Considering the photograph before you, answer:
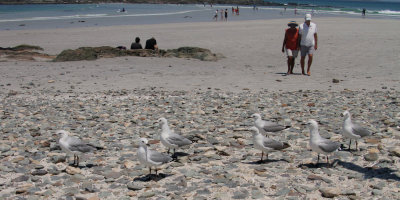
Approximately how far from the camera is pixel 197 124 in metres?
10.1

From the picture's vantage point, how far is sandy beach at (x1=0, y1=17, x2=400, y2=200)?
664 centimetres

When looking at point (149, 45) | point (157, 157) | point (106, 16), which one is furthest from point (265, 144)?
point (106, 16)

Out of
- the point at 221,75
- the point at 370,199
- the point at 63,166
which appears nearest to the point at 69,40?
the point at 221,75

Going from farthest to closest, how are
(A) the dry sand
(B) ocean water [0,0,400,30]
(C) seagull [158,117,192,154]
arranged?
(B) ocean water [0,0,400,30] < (A) the dry sand < (C) seagull [158,117,192,154]

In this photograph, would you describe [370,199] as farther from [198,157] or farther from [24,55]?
[24,55]

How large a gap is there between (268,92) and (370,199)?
28.1 feet

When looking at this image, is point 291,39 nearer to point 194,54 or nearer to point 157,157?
point 194,54

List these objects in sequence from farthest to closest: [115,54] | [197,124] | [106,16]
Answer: [106,16], [115,54], [197,124]

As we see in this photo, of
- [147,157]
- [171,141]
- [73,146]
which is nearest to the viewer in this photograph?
[147,157]

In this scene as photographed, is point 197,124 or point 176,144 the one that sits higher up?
point 176,144

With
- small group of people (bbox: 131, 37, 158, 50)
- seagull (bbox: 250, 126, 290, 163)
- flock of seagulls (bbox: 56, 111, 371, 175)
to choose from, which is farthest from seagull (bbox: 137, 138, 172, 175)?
small group of people (bbox: 131, 37, 158, 50)

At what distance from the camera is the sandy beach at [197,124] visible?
664 cm

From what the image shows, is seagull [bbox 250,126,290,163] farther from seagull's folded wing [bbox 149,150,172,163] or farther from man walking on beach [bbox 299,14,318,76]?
man walking on beach [bbox 299,14,318,76]

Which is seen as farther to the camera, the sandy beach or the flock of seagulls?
the flock of seagulls
